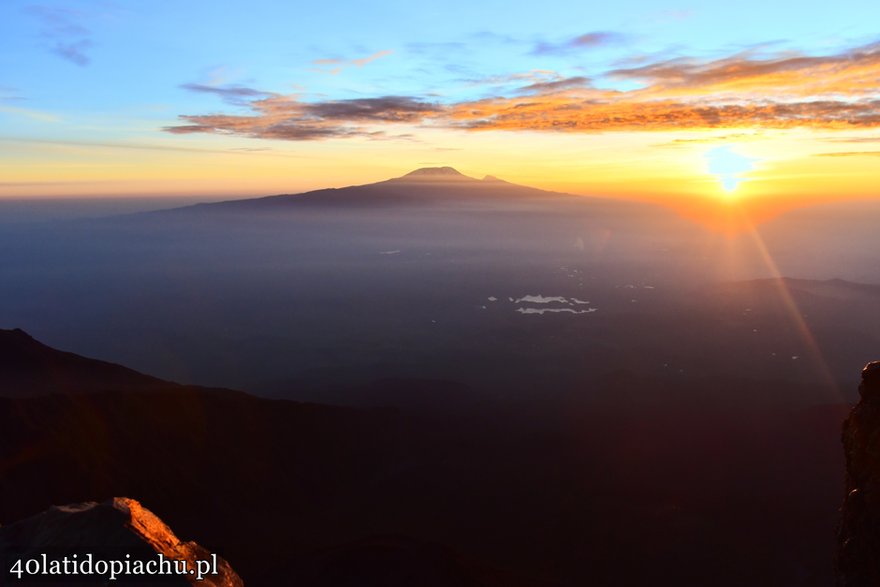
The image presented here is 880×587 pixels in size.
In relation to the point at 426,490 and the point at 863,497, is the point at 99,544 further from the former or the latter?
the point at 426,490

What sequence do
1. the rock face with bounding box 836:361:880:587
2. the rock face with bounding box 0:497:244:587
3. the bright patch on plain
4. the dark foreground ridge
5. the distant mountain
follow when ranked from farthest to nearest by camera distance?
1. the bright patch on plain
2. the distant mountain
3. the dark foreground ridge
4. the rock face with bounding box 0:497:244:587
5. the rock face with bounding box 836:361:880:587

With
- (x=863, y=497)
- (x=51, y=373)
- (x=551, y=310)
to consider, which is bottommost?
(x=551, y=310)

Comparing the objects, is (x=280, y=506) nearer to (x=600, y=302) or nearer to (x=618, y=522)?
(x=618, y=522)

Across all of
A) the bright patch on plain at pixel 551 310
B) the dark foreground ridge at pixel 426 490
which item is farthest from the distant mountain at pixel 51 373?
the bright patch on plain at pixel 551 310

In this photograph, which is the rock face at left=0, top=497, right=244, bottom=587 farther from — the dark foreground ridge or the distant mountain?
the distant mountain

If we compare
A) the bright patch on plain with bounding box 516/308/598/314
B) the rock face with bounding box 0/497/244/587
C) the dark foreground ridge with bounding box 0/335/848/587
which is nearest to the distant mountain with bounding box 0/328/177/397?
the dark foreground ridge with bounding box 0/335/848/587

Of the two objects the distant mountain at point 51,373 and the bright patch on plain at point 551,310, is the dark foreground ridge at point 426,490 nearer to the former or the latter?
the distant mountain at point 51,373

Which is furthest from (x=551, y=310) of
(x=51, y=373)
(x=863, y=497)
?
(x=863, y=497)
